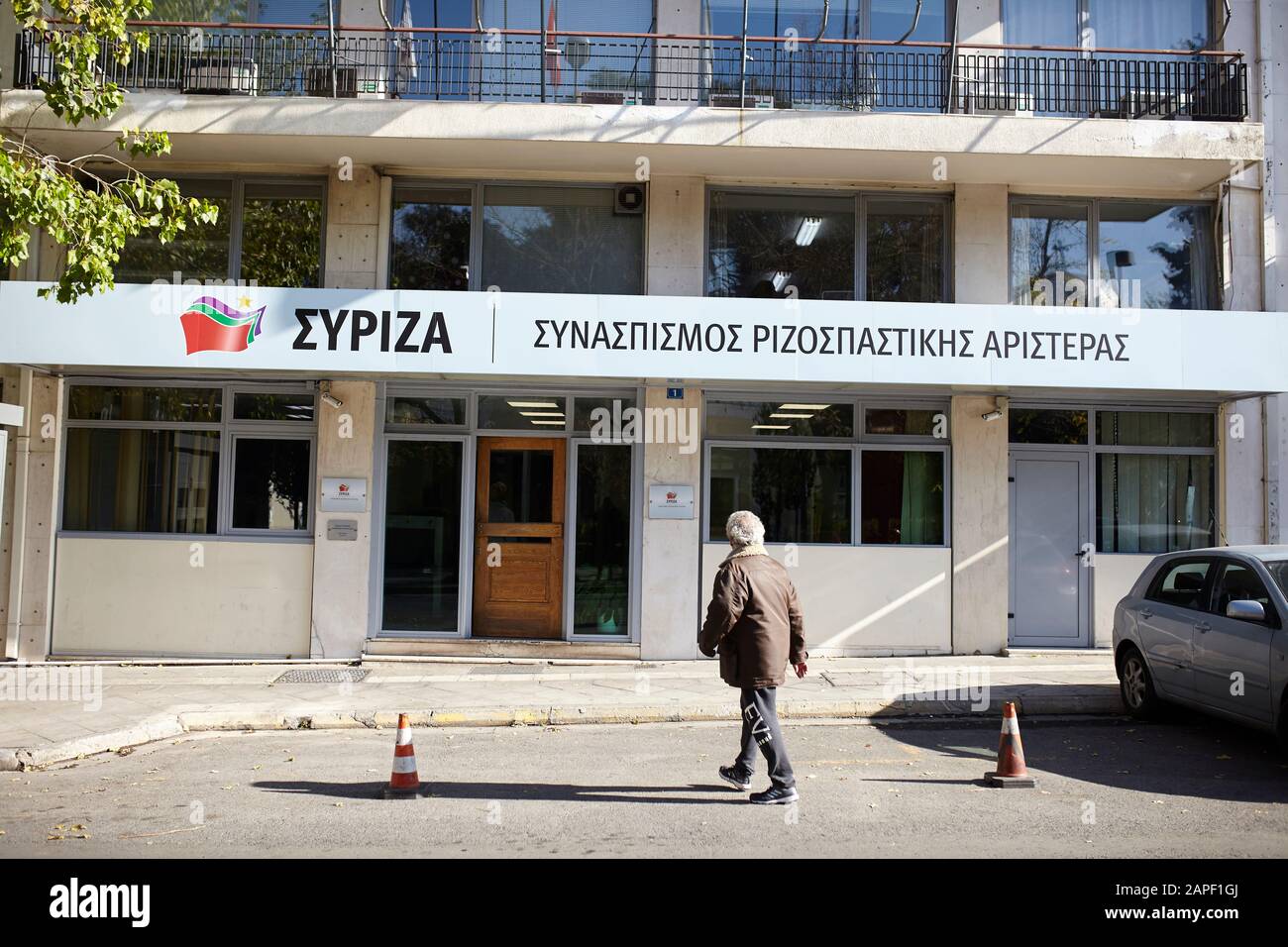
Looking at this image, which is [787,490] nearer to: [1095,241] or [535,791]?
[1095,241]

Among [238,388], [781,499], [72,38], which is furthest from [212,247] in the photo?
[781,499]

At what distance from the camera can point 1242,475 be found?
12258 millimetres

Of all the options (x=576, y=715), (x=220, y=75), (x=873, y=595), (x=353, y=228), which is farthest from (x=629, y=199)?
(x=576, y=715)

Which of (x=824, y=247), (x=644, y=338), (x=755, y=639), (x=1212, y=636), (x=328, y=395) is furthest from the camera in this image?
(x=824, y=247)

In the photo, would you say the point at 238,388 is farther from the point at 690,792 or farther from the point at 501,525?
the point at 690,792

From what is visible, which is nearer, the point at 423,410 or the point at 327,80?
the point at 423,410

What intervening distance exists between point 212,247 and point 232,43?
8.20 feet

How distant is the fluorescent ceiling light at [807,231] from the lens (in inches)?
489

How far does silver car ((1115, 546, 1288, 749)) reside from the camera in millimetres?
7270

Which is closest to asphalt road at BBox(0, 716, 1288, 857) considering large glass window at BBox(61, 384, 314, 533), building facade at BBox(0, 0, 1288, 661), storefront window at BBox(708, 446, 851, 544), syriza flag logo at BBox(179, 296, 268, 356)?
building facade at BBox(0, 0, 1288, 661)

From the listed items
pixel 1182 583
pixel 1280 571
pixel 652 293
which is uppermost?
pixel 652 293

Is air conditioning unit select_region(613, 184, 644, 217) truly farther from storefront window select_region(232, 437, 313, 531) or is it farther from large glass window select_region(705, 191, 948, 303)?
storefront window select_region(232, 437, 313, 531)

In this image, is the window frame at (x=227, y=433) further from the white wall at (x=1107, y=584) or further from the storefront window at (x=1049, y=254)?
the white wall at (x=1107, y=584)

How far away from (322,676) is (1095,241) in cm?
1047
